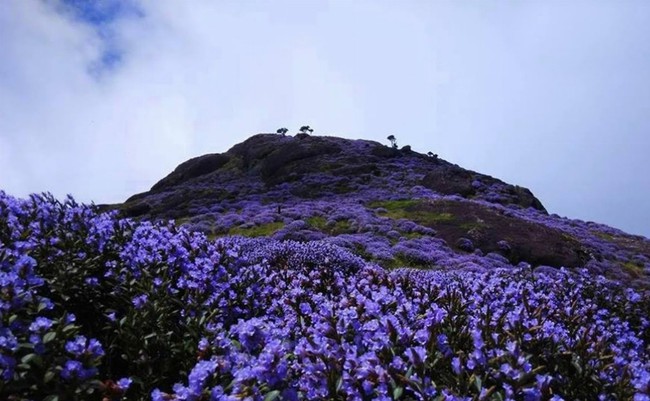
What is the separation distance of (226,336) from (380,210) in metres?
29.6

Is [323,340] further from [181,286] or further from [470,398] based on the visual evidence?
[181,286]

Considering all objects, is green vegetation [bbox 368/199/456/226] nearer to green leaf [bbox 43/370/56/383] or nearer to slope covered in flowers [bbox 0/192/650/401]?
slope covered in flowers [bbox 0/192/650/401]

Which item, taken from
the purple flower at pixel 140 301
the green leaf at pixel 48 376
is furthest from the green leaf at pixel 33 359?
the purple flower at pixel 140 301

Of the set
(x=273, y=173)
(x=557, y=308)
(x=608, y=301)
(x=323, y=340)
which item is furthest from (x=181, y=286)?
(x=273, y=173)

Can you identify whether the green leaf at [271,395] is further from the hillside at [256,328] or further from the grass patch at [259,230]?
the grass patch at [259,230]

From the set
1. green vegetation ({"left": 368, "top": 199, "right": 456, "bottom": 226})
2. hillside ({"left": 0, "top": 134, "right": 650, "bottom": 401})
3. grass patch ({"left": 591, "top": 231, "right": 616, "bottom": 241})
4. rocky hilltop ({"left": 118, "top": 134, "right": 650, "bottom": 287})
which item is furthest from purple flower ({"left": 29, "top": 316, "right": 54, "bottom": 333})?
grass patch ({"left": 591, "top": 231, "right": 616, "bottom": 241})

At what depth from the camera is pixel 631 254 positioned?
35.7 meters

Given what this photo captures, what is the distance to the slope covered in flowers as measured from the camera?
3951 mm

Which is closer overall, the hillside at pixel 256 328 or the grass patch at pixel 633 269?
the hillside at pixel 256 328

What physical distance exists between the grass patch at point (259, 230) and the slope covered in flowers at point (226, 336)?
766 inches

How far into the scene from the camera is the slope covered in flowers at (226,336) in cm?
395

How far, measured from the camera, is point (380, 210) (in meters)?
34.3

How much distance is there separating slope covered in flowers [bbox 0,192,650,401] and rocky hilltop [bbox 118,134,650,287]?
191 inches

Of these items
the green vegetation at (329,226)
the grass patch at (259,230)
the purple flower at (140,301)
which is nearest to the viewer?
the purple flower at (140,301)
